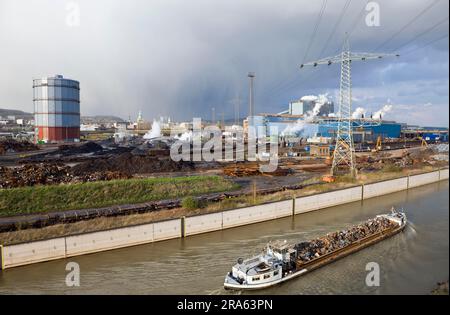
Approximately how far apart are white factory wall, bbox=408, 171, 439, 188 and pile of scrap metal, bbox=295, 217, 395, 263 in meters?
15.3

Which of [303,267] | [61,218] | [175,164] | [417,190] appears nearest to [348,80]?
[417,190]

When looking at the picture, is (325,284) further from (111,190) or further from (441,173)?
(441,173)

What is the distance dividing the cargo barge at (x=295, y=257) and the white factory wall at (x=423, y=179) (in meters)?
16.0

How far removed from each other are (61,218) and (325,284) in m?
14.9

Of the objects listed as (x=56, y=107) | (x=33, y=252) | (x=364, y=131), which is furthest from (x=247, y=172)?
(x=364, y=131)

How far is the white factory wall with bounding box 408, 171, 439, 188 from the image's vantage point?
32.6 meters

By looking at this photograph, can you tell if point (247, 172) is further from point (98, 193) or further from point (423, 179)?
point (423, 179)

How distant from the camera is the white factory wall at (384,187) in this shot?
27.9 meters

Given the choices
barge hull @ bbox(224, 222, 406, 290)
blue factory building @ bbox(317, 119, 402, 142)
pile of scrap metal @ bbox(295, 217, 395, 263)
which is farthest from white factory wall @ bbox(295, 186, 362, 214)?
blue factory building @ bbox(317, 119, 402, 142)

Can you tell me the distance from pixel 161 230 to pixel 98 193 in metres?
8.09

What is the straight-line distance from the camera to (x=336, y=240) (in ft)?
55.4

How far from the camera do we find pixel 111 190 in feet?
78.6

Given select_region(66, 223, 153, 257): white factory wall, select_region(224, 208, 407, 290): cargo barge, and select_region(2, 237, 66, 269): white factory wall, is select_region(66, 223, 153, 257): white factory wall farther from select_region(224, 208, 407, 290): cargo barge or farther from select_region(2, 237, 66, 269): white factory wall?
select_region(224, 208, 407, 290): cargo barge

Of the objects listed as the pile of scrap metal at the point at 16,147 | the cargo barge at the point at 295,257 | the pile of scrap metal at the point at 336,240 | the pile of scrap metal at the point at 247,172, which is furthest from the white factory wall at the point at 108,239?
the pile of scrap metal at the point at 16,147
